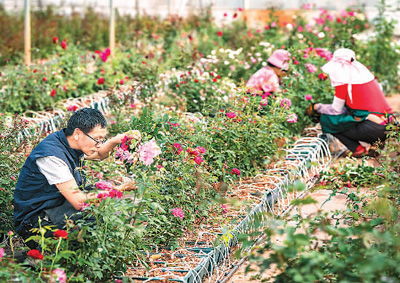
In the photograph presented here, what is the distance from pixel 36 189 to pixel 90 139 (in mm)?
358

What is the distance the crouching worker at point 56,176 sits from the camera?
3.25 metres

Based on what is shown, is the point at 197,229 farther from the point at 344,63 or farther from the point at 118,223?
the point at 344,63

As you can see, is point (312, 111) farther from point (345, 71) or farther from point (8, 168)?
point (8, 168)

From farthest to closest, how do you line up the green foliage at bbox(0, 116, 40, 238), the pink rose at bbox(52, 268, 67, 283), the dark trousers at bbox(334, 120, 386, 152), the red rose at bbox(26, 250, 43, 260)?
A: the dark trousers at bbox(334, 120, 386, 152), the green foliage at bbox(0, 116, 40, 238), the red rose at bbox(26, 250, 43, 260), the pink rose at bbox(52, 268, 67, 283)

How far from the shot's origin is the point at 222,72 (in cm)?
750

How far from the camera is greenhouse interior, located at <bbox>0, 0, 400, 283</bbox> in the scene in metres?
2.82

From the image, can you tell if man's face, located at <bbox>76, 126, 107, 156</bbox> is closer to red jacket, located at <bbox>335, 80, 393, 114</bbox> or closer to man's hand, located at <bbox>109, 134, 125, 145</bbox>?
man's hand, located at <bbox>109, 134, 125, 145</bbox>

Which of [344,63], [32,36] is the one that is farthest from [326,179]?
[32,36]

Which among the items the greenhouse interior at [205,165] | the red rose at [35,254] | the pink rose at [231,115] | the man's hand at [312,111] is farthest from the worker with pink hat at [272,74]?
the red rose at [35,254]

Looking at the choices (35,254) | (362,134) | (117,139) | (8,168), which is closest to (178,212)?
(117,139)

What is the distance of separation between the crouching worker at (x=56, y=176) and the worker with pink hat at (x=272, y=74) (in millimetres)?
3019

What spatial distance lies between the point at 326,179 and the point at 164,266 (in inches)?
94.2

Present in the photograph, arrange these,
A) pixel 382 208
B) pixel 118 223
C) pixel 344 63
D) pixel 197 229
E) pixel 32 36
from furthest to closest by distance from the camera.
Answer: pixel 32 36 → pixel 344 63 → pixel 197 229 → pixel 118 223 → pixel 382 208

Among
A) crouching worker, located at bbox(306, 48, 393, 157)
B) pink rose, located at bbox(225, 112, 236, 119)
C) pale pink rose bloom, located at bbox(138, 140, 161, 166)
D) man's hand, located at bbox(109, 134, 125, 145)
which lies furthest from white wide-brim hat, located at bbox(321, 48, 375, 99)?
pale pink rose bloom, located at bbox(138, 140, 161, 166)
